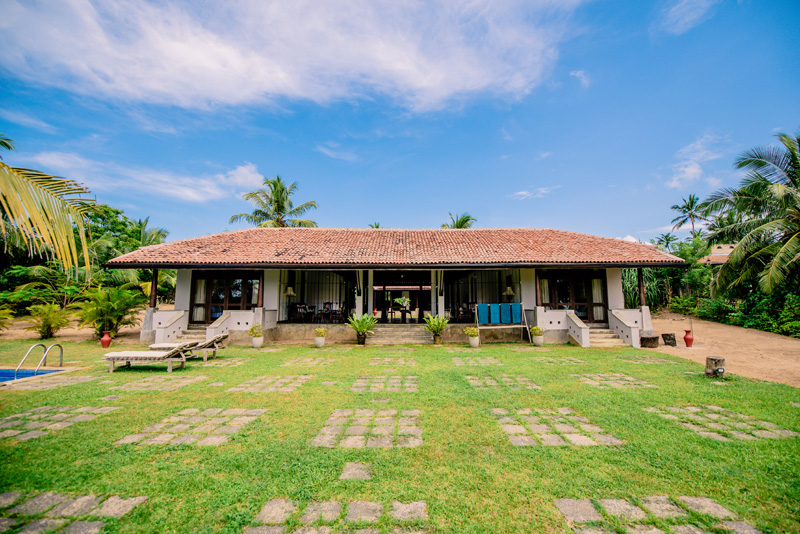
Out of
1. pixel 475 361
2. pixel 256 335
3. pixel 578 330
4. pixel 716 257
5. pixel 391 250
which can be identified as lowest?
pixel 475 361

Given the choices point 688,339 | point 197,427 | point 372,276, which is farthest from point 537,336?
point 197,427

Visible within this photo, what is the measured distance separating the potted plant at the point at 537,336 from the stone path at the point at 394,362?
16.4 ft

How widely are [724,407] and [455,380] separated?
12.6ft

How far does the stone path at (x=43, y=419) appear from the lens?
3697 millimetres

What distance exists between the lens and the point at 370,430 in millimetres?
3818

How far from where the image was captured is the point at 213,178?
19109mm

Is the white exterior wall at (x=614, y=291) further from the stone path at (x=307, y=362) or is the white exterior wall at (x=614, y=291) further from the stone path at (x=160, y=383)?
the stone path at (x=160, y=383)

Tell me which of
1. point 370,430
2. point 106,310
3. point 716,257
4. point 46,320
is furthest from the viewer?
point 716,257

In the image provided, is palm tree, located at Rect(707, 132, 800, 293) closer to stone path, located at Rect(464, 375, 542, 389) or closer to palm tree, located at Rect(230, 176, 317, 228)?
stone path, located at Rect(464, 375, 542, 389)

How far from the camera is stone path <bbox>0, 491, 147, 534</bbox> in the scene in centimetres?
215

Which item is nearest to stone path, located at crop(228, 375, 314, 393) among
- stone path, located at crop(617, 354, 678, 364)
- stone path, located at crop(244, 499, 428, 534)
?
stone path, located at crop(244, 499, 428, 534)

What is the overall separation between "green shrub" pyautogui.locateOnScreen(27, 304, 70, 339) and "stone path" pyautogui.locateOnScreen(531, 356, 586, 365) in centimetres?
1689

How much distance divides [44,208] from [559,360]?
9429 millimetres

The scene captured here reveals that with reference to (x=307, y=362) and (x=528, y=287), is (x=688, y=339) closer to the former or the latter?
(x=528, y=287)
